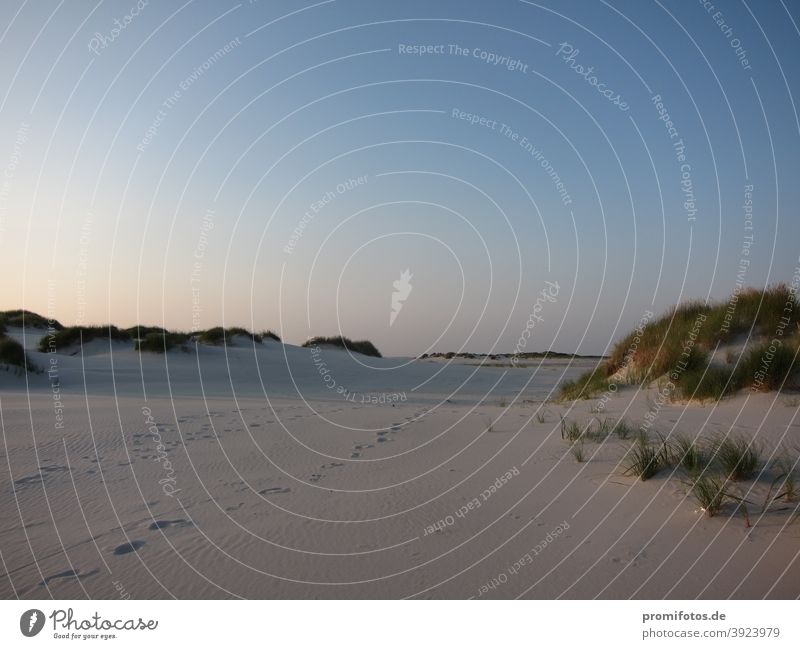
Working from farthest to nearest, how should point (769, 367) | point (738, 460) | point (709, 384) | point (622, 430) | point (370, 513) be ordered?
point (709, 384)
point (769, 367)
point (622, 430)
point (370, 513)
point (738, 460)

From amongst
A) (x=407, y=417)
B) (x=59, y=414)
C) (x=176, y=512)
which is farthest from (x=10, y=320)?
(x=176, y=512)

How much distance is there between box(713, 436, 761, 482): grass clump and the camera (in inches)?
136

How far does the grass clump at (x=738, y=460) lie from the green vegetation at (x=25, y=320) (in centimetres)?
2662

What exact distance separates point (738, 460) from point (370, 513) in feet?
8.23

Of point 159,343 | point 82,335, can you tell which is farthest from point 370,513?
point 82,335

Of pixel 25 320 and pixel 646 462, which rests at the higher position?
pixel 646 462

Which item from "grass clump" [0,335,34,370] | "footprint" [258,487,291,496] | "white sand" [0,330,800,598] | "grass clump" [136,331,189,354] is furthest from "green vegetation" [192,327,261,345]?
"footprint" [258,487,291,496]

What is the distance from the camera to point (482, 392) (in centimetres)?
1253

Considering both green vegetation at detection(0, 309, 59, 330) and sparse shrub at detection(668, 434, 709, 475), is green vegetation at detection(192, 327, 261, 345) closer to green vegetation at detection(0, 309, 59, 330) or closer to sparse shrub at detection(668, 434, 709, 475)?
green vegetation at detection(0, 309, 59, 330)
